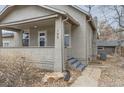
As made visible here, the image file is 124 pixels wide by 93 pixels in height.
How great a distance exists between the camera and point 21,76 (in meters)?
7.64

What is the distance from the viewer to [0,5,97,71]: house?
8.95 metres

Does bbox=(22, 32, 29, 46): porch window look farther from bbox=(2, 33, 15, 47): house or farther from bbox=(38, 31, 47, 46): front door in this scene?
bbox=(38, 31, 47, 46): front door

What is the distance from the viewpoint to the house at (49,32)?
8.95 m

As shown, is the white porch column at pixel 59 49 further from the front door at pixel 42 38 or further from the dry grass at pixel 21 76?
the front door at pixel 42 38

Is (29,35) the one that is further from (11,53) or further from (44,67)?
(44,67)

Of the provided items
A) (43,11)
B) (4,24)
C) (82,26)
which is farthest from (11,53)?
(82,26)

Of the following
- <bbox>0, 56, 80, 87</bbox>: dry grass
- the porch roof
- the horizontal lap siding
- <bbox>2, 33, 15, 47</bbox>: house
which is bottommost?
<bbox>0, 56, 80, 87</bbox>: dry grass

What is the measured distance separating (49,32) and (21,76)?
5.07m

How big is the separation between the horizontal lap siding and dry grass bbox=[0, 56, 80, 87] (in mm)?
457

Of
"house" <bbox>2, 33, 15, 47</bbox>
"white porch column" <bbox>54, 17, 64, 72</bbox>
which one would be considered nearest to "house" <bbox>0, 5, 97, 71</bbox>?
"white porch column" <bbox>54, 17, 64, 72</bbox>

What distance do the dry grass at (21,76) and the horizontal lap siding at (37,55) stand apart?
46 cm

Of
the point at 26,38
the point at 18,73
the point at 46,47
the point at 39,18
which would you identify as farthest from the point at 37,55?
the point at 26,38

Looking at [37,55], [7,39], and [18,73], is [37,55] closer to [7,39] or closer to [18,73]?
[18,73]
